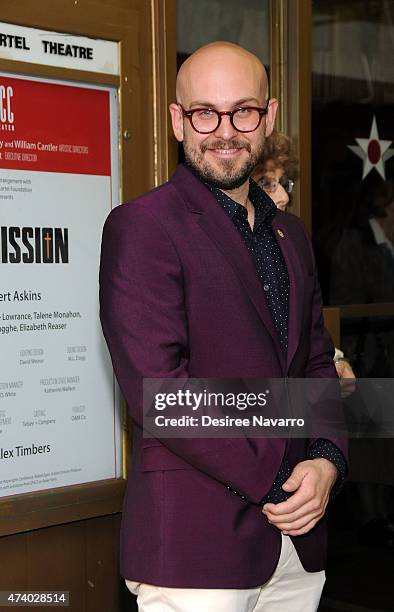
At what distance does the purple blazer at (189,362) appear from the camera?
2406 millimetres

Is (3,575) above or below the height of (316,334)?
below

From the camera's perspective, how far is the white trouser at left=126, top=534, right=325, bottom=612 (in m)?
2.46

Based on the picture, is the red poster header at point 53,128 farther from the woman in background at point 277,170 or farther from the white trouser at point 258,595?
the white trouser at point 258,595

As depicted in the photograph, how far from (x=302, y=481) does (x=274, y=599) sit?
1.28 feet

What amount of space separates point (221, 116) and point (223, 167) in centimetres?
13

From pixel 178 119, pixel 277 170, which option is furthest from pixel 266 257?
pixel 277 170

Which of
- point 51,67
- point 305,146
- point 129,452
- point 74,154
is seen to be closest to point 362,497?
point 129,452

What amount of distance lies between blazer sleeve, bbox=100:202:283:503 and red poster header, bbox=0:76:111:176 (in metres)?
1.14

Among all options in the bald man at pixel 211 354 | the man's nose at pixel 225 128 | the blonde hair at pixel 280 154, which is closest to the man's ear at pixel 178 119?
the bald man at pixel 211 354

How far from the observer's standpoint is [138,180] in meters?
3.86

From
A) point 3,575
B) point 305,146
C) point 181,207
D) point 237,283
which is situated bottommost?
point 3,575

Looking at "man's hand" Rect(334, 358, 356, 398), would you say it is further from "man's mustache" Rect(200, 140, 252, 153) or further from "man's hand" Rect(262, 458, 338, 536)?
"man's mustache" Rect(200, 140, 252, 153)

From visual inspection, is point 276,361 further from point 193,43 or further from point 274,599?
point 193,43

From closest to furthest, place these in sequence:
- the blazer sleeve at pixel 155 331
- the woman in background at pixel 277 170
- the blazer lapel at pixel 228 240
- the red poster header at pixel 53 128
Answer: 1. the blazer sleeve at pixel 155 331
2. the blazer lapel at pixel 228 240
3. the red poster header at pixel 53 128
4. the woman in background at pixel 277 170
